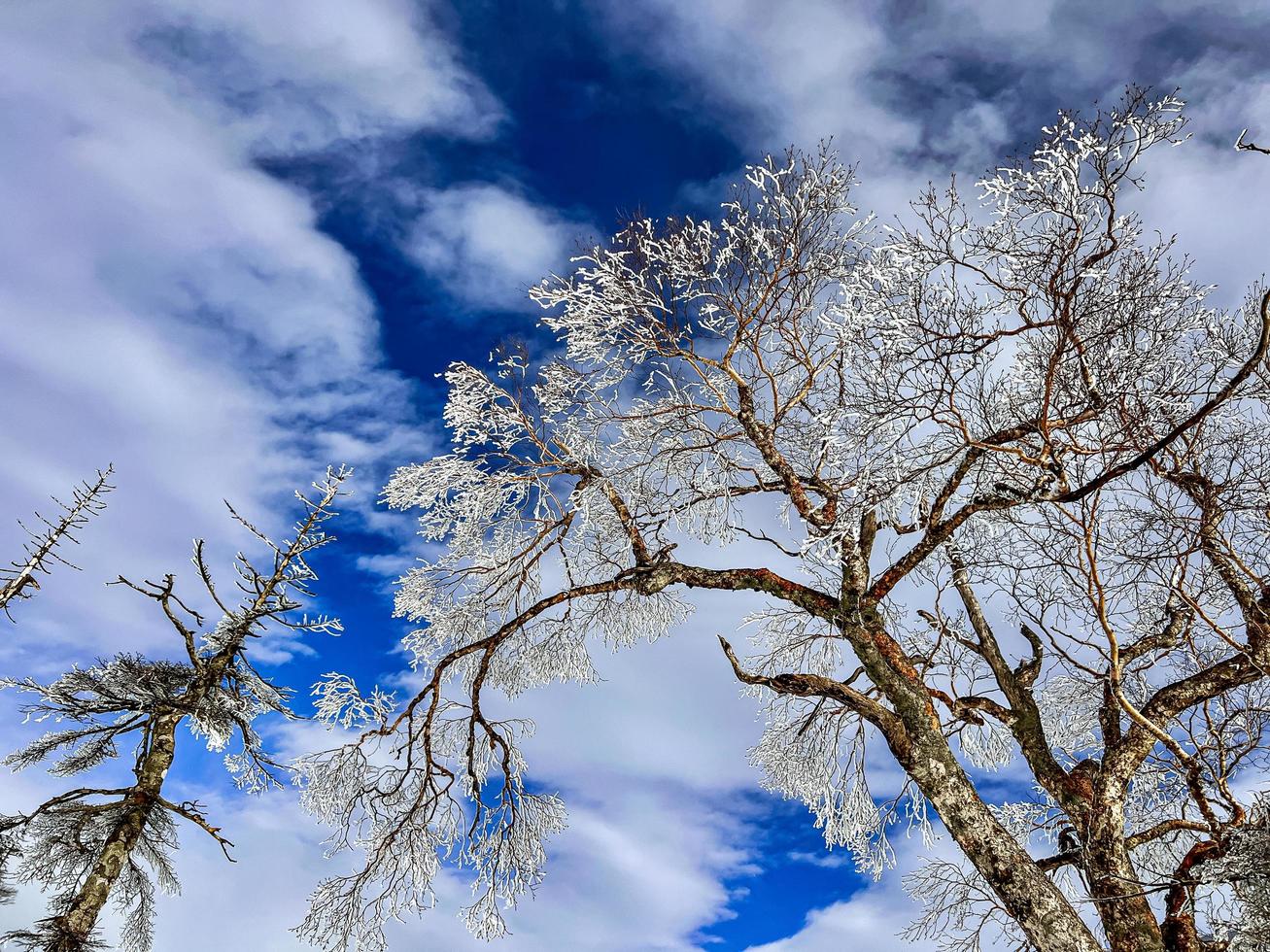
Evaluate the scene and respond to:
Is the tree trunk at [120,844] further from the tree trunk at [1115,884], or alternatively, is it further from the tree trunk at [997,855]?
the tree trunk at [1115,884]

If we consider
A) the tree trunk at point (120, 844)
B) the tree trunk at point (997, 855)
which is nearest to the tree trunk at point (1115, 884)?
the tree trunk at point (997, 855)

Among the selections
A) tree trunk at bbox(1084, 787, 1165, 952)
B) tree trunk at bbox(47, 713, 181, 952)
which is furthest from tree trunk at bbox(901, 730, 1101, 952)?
tree trunk at bbox(47, 713, 181, 952)

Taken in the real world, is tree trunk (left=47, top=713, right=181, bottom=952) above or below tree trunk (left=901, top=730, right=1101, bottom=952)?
below

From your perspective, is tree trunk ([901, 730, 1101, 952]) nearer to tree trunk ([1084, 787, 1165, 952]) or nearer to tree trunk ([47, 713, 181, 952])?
tree trunk ([1084, 787, 1165, 952])

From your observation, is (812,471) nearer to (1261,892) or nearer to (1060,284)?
(1060,284)

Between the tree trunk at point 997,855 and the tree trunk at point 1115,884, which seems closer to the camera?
the tree trunk at point 997,855

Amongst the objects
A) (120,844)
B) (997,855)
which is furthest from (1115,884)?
(120,844)

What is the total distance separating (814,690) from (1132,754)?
→ 2.81 metres

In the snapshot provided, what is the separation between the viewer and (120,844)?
6.71 metres

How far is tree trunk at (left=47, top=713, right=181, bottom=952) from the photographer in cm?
625

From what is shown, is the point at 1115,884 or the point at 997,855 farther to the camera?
the point at 1115,884

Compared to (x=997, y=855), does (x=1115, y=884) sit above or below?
above

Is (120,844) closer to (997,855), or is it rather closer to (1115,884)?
(997,855)

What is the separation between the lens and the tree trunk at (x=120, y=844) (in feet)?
20.5
